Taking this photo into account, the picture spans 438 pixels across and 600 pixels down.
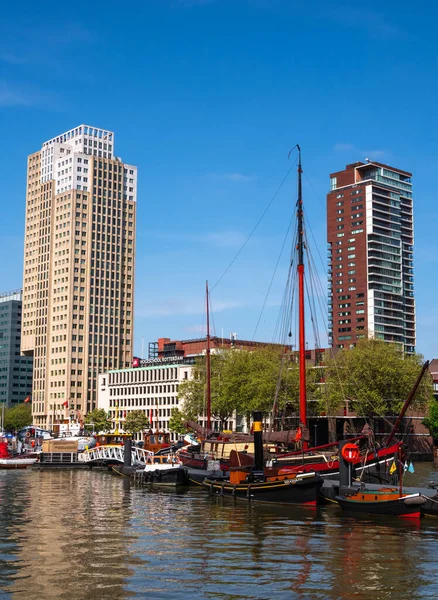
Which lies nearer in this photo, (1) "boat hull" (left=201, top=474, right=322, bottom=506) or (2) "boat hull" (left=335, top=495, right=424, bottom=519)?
(2) "boat hull" (left=335, top=495, right=424, bottom=519)

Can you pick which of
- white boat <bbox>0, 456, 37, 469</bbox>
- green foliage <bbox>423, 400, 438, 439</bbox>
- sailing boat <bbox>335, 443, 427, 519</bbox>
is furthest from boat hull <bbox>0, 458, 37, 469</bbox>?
sailing boat <bbox>335, 443, 427, 519</bbox>

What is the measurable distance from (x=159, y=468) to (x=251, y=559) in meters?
54.9

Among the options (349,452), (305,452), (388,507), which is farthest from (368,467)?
(388,507)

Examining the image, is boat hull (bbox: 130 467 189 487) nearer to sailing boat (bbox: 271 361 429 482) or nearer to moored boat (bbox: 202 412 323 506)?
moored boat (bbox: 202 412 323 506)

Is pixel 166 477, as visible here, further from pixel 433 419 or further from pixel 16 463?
pixel 433 419

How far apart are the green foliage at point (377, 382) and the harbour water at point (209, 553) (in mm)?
76828

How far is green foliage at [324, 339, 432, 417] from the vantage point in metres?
138

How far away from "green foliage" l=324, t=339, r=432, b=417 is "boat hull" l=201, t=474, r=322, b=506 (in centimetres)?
7368

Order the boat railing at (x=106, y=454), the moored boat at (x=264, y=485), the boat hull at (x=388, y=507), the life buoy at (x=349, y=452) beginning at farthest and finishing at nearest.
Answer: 1. the boat railing at (x=106, y=454)
2. the moored boat at (x=264, y=485)
3. the life buoy at (x=349, y=452)
4. the boat hull at (x=388, y=507)

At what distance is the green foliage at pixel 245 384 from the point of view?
477 feet

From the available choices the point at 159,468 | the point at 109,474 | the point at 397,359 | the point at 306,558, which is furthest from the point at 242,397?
the point at 306,558

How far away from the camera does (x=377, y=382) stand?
13925cm

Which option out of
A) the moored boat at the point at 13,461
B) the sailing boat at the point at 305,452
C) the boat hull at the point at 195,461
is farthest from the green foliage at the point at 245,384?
the sailing boat at the point at 305,452

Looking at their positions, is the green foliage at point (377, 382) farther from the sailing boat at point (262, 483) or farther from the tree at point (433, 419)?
the sailing boat at point (262, 483)
